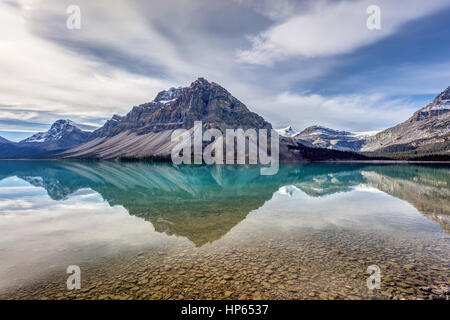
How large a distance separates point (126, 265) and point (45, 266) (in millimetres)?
4746

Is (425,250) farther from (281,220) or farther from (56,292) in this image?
(56,292)

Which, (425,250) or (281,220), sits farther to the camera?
(281,220)

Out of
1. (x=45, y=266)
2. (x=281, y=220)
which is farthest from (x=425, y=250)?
(x=45, y=266)

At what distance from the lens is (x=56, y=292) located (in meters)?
10.8

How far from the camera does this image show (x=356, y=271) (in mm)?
12383

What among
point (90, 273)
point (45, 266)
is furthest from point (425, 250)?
point (45, 266)

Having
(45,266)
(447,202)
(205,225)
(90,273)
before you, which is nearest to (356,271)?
(205,225)

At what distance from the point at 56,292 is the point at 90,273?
73.3 inches

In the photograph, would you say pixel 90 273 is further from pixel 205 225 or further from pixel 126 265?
pixel 205 225

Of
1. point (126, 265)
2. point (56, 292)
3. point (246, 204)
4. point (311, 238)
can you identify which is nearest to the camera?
point (56, 292)

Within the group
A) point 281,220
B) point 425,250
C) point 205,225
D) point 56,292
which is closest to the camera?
point 56,292
